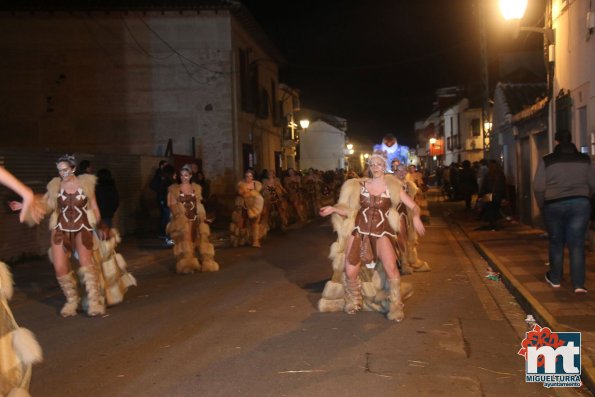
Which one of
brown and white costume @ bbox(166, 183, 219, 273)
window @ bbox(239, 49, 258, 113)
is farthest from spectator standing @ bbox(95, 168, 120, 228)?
window @ bbox(239, 49, 258, 113)

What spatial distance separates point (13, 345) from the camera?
4156mm

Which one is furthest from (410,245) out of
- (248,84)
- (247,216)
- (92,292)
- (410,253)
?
(248,84)

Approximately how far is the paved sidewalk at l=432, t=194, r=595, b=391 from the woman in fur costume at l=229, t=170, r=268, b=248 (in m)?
5.03

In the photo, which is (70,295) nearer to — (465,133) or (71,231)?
(71,231)

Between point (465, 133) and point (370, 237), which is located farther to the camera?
point (465, 133)

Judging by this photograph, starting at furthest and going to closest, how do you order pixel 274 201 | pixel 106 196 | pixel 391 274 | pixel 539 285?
pixel 274 201
pixel 106 196
pixel 539 285
pixel 391 274

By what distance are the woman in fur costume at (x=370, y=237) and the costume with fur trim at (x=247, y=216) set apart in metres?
8.02

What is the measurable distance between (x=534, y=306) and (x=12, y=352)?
5.85 m

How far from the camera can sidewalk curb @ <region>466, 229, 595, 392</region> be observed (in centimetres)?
545

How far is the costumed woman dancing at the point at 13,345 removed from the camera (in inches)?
160

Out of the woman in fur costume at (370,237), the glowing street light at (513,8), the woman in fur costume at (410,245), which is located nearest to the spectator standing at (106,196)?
the woman in fur costume at (410,245)

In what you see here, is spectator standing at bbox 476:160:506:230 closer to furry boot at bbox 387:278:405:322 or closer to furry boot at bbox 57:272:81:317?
furry boot at bbox 387:278:405:322

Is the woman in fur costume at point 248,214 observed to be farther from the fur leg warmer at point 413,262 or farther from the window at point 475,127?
the window at point 475,127

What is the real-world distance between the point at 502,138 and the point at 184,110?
11702 millimetres
